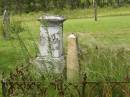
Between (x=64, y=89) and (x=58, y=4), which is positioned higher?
(x=64, y=89)

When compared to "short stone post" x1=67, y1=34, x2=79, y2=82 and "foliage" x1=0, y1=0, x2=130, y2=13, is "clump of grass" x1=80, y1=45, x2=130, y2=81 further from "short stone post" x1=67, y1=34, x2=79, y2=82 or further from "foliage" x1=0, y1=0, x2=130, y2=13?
"foliage" x1=0, y1=0, x2=130, y2=13

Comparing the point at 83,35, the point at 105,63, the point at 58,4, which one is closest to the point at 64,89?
the point at 105,63

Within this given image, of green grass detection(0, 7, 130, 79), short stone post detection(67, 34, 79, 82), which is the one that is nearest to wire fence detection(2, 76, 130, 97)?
short stone post detection(67, 34, 79, 82)

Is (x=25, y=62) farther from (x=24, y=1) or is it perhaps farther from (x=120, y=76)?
(x=24, y=1)

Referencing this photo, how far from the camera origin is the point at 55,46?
9.17 meters

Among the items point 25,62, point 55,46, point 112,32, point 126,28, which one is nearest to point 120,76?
point 25,62

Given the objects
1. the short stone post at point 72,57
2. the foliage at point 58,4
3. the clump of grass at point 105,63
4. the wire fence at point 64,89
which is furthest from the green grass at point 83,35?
the foliage at point 58,4

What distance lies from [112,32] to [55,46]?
9.43 m

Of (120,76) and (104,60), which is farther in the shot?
(104,60)

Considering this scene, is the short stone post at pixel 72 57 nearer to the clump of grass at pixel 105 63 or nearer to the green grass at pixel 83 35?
the green grass at pixel 83 35

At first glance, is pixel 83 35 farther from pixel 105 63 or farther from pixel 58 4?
pixel 58 4

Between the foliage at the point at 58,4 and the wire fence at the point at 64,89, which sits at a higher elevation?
the wire fence at the point at 64,89

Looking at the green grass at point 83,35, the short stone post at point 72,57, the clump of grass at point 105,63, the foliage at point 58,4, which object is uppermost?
the clump of grass at point 105,63

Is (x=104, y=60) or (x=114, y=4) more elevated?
(x=104, y=60)
